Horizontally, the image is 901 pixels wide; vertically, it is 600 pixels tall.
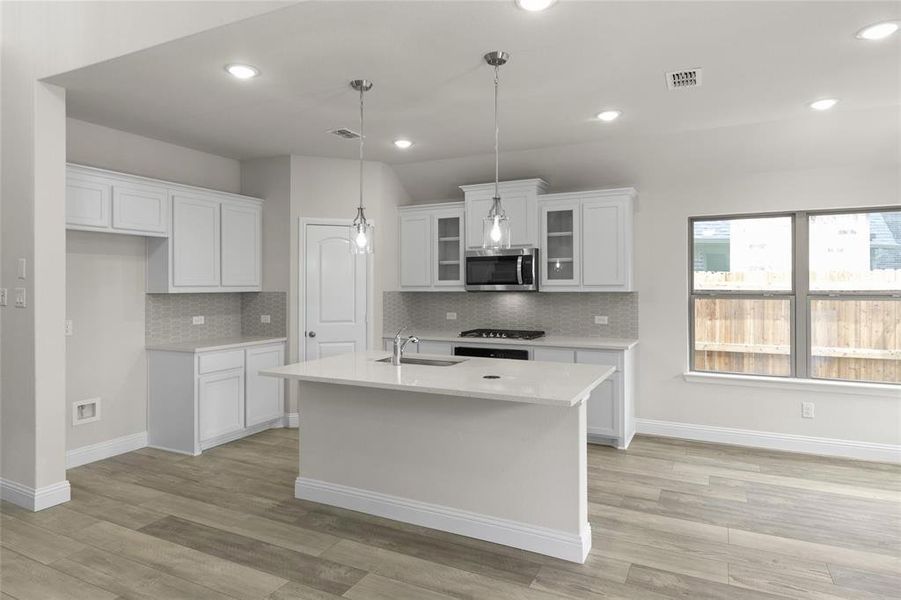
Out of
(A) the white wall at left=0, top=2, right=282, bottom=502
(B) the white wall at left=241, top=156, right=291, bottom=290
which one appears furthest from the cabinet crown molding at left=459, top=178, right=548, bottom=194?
(A) the white wall at left=0, top=2, right=282, bottom=502

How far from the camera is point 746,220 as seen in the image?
4863 mm

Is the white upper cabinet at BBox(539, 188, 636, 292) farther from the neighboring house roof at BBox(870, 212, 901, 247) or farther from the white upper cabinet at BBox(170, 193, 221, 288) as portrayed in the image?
the white upper cabinet at BBox(170, 193, 221, 288)

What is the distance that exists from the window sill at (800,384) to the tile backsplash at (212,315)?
3999 mm

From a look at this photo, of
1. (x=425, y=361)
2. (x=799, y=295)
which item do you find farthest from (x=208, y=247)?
(x=799, y=295)

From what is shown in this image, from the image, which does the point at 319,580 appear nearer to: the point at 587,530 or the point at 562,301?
the point at 587,530

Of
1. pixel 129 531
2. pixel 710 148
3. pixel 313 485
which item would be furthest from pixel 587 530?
pixel 710 148

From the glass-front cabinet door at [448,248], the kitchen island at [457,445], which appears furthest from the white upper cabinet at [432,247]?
the kitchen island at [457,445]

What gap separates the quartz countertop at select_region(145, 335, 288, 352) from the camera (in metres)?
4.50

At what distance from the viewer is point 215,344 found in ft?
15.4

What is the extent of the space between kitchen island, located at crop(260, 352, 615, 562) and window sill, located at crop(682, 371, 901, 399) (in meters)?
2.21

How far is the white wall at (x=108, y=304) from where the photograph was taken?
4195 millimetres

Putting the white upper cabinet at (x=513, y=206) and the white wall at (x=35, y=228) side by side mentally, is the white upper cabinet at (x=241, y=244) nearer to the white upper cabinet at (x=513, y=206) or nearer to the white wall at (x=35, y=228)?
the white wall at (x=35, y=228)

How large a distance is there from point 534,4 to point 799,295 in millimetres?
3702

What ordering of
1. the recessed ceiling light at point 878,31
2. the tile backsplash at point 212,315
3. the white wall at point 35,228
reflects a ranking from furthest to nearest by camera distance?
the tile backsplash at point 212,315 → the white wall at point 35,228 → the recessed ceiling light at point 878,31
